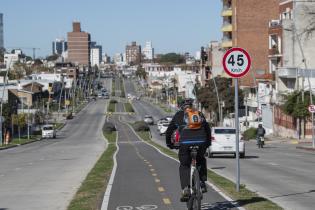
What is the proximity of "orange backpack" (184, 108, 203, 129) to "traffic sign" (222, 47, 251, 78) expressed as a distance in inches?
138

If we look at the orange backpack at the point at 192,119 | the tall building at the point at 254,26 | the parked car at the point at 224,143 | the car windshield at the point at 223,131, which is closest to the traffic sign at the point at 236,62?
the orange backpack at the point at 192,119

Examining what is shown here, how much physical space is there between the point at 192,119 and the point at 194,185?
3.64 ft

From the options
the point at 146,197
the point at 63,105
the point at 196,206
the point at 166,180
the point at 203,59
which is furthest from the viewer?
the point at 63,105

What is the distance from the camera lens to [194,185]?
13.1 meters

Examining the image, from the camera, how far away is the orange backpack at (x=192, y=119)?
42.8ft

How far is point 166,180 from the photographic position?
21.4 meters

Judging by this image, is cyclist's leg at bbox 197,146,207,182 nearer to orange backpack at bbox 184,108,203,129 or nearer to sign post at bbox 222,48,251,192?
orange backpack at bbox 184,108,203,129


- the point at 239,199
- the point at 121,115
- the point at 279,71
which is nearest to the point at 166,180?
the point at 239,199

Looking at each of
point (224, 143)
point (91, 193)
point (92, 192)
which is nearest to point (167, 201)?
point (91, 193)

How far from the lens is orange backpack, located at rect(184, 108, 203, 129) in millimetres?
13047

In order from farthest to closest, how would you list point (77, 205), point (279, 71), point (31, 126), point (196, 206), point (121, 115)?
point (121, 115)
point (31, 126)
point (279, 71)
point (77, 205)
point (196, 206)

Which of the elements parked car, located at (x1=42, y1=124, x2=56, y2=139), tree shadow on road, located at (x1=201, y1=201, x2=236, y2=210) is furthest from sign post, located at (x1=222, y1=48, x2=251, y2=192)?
parked car, located at (x1=42, y1=124, x2=56, y2=139)

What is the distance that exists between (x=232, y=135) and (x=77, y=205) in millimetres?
21236

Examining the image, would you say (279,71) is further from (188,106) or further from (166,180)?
(188,106)
